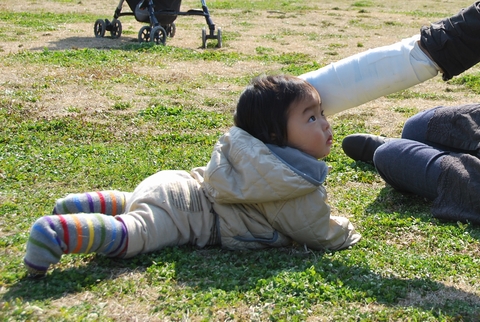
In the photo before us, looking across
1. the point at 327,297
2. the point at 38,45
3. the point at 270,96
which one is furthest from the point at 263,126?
the point at 38,45

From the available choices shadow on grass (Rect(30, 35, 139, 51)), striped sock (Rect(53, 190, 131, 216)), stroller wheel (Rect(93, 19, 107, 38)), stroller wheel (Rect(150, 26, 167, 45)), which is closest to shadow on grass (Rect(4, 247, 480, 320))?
striped sock (Rect(53, 190, 131, 216))

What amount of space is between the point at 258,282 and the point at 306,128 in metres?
0.90

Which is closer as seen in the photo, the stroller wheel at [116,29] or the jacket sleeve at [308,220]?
the jacket sleeve at [308,220]

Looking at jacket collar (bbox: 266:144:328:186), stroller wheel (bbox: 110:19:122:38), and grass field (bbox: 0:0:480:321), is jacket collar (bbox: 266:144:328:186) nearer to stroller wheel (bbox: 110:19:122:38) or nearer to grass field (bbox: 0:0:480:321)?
grass field (bbox: 0:0:480:321)

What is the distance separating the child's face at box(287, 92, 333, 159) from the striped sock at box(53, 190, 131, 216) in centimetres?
94

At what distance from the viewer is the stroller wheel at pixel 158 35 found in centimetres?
1041

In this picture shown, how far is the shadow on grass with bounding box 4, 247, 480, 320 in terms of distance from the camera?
9.02 feet

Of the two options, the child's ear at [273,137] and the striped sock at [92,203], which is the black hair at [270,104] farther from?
the striped sock at [92,203]

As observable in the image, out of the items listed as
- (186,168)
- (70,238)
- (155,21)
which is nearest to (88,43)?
(155,21)

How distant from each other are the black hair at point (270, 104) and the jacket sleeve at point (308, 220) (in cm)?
33

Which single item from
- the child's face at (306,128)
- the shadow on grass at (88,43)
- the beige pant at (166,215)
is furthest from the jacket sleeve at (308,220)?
the shadow on grass at (88,43)

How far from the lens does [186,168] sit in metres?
4.68

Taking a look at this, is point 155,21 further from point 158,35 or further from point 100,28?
point 100,28

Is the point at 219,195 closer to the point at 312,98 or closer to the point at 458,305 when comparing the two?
the point at 312,98
